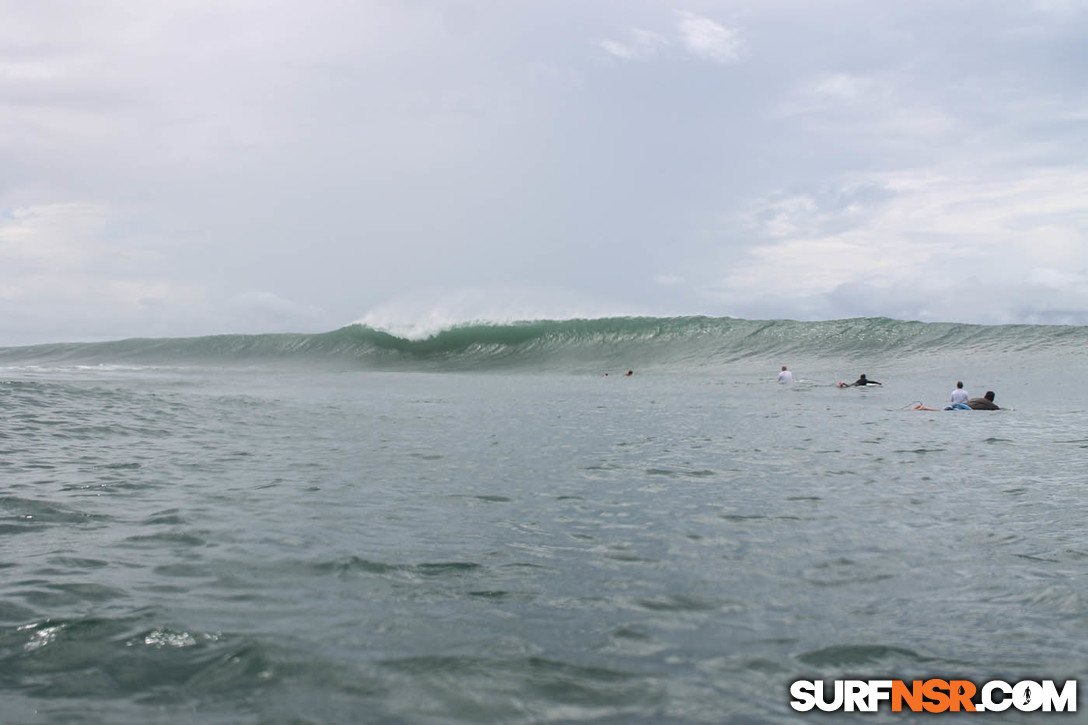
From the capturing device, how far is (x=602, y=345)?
38562 mm

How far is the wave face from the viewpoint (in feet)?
109

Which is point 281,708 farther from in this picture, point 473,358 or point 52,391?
point 473,358

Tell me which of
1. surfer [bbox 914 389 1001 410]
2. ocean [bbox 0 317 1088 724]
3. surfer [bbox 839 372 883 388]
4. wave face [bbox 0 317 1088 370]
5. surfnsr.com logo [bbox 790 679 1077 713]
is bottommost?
surfnsr.com logo [bbox 790 679 1077 713]

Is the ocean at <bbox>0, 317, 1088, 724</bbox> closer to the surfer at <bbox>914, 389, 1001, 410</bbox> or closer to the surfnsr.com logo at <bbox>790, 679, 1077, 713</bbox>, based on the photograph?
the surfnsr.com logo at <bbox>790, 679, 1077, 713</bbox>

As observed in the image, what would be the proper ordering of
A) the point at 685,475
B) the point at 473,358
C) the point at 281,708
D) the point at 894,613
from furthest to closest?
1. the point at 473,358
2. the point at 685,475
3. the point at 894,613
4. the point at 281,708

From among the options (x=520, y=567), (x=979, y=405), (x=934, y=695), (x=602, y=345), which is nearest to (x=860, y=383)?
(x=979, y=405)

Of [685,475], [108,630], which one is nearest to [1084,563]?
[685,475]

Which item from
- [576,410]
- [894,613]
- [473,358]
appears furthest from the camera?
[473,358]

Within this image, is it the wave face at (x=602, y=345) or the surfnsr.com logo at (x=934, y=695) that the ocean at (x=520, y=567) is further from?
the wave face at (x=602, y=345)

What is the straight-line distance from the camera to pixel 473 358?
38.5 m

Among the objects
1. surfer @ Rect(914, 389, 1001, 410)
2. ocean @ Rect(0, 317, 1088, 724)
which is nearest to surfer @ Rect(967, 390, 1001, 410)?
surfer @ Rect(914, 389, 1001, 410)

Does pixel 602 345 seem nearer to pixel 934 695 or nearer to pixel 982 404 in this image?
pixel 982 404

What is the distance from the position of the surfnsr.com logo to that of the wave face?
99.8ft

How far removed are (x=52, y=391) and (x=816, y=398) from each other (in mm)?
16247
